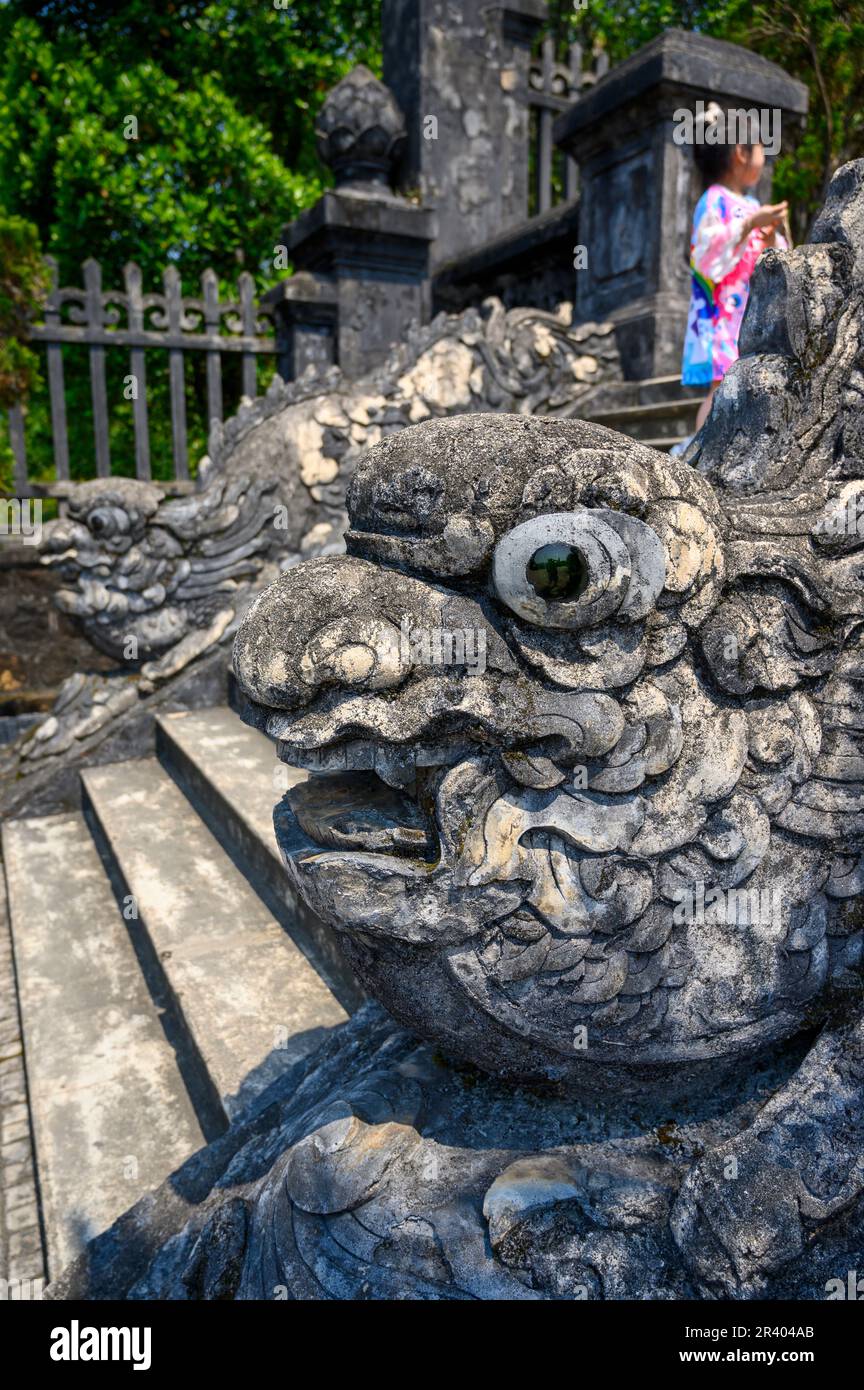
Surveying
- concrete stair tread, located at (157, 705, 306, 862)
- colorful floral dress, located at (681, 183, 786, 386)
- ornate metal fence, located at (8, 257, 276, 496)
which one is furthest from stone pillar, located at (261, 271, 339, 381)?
colorful floral dress, located at (681, 183, 786, 386)

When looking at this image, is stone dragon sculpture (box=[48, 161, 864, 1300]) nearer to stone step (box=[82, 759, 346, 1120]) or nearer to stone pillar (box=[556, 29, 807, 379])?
stone step (box=[82, 759, 346, 1120])

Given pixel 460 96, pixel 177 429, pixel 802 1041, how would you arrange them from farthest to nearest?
pixel 460 96 < pixel 177 429 < pixel 802 1041

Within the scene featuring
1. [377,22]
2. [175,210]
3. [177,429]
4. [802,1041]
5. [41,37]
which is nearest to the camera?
[802,1041]

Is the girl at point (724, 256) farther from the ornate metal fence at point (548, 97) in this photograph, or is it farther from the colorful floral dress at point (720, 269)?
the ornate metal fence at point (548, 97)

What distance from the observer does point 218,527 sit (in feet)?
16.9

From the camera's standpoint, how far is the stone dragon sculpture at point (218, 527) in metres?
4.90

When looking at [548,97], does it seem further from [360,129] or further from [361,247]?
[361,247]

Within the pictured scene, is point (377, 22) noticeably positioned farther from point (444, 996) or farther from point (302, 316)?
point (444, 996)

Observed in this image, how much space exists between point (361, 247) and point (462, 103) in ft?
8.26

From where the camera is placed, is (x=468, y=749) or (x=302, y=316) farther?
(x=302, y=316)

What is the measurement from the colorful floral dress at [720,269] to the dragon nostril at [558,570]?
217 centimetres
